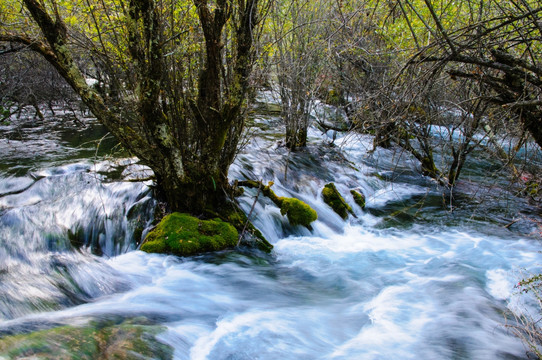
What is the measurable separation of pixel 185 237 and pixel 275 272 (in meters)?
1.34

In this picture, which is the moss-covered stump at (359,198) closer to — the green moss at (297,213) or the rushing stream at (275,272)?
the rushing stream at (275,272)

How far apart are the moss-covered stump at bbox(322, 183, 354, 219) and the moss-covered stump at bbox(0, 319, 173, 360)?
489 cm

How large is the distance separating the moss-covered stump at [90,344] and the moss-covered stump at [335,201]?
193 inches

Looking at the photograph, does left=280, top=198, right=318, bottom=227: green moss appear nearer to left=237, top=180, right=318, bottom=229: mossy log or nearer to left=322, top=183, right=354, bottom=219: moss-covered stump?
left=237, top=180, right=318, bottom=229: mossy log

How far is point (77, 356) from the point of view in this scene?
2.86 metres

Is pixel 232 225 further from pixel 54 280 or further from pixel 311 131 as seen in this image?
pixel 311 131

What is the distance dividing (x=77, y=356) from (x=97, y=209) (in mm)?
3613

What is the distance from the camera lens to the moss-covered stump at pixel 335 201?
7.84 metres

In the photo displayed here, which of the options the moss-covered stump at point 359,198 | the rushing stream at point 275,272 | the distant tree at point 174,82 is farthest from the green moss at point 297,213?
the moss-covered stump at point 359,198

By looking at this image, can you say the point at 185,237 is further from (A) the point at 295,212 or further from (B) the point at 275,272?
(A) the point at 295,212

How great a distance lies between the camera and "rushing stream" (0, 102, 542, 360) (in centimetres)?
395

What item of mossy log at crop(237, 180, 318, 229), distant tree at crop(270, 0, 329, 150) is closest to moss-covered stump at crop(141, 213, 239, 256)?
mossy log at crop(237, 180, 318, 229)

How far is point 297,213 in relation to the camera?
6.83m

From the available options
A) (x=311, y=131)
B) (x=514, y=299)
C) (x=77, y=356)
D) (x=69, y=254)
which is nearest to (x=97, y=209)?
(x=69, y=254)
